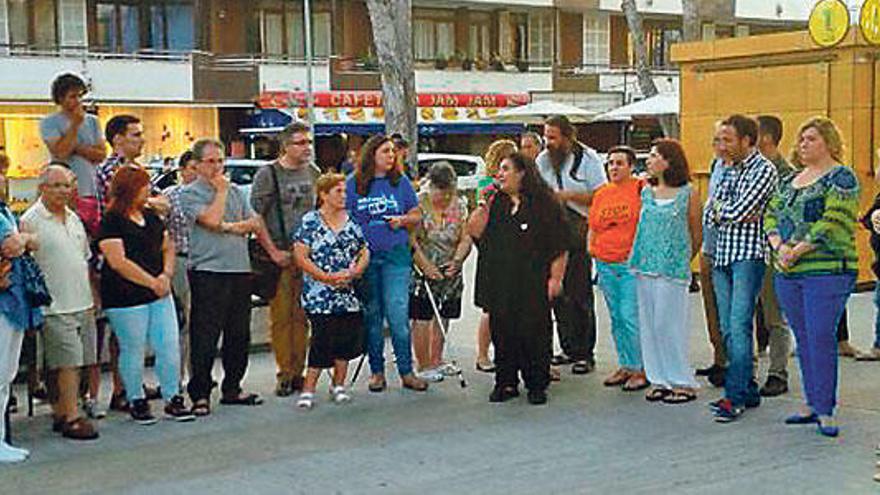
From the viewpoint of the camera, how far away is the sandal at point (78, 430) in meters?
8.12

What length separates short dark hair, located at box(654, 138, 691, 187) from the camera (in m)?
8.80

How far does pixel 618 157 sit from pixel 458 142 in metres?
33.2

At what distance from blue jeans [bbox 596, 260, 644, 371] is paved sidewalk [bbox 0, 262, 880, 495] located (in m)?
0.33

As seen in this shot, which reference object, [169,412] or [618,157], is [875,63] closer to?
[618,157]

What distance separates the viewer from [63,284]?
8.05 m

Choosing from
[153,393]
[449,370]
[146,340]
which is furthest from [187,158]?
[449,370]

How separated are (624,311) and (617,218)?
0.69 m

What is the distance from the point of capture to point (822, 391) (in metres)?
7.67

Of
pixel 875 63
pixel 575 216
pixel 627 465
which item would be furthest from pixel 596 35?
pixel 627 465

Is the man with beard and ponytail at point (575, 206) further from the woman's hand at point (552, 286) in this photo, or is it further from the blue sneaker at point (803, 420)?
the blue sneaker at point (803, 420)

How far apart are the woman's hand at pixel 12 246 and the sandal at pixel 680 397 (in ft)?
14.1

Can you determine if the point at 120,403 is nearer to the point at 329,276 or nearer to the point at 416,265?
the point at 329,276

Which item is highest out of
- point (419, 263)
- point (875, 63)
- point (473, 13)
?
point (473, 13)

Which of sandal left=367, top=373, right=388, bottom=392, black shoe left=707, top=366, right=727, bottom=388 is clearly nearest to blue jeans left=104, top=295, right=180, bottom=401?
sandal left=367, top=373, right=388, bottom=392
